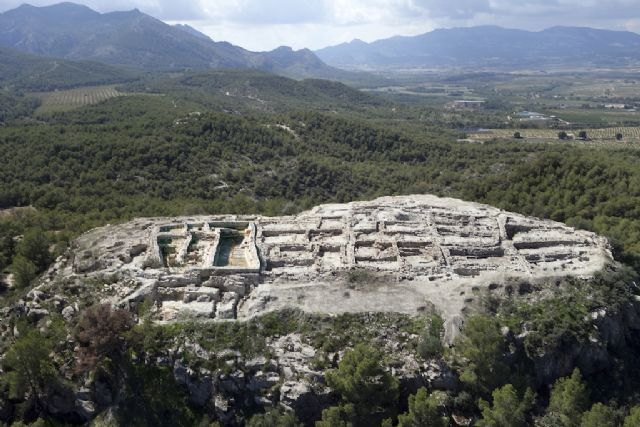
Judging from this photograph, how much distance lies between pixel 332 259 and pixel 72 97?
164 m

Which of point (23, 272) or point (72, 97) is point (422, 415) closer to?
point (23, 272)

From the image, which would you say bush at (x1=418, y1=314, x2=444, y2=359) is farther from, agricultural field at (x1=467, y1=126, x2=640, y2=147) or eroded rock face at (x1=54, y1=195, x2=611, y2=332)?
agricultural field at (x1=467, y1=126, x2=640, y2=147)

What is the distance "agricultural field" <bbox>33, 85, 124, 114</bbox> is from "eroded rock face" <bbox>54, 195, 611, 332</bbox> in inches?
4644

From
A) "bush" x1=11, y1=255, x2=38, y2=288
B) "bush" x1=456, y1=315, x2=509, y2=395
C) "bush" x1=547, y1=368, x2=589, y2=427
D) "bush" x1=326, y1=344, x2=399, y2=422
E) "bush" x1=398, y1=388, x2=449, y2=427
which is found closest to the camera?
"bush" x1=398, y1=388, x2=449, y2=427

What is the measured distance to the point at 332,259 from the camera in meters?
33.3

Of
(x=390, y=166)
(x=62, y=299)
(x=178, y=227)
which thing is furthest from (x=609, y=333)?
(x=390, y=166)

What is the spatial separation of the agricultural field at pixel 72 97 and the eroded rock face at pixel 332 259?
387 ft

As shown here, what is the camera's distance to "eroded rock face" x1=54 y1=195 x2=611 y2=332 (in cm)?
2928

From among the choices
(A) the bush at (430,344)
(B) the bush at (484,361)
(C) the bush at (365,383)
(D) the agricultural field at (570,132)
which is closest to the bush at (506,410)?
(B) the bush at (484,361)

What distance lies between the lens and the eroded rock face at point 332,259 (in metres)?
29.3

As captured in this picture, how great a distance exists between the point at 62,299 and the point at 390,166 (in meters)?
60.3

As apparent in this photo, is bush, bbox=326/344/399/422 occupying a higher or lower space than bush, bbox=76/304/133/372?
lower

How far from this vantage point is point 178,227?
3797cm

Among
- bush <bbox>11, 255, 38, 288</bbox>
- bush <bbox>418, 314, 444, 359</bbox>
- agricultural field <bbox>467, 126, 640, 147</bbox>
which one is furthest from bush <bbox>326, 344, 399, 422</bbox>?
agricultural field <bbox>467, 126, 640, 147</bbox>
